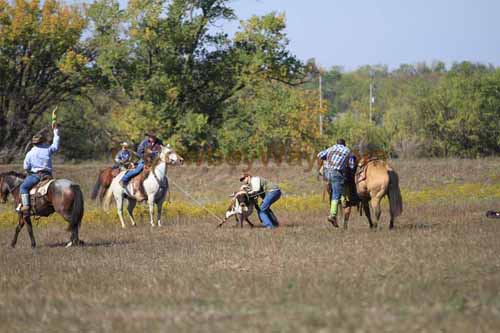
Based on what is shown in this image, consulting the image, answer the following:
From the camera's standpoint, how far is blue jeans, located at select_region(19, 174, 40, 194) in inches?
715

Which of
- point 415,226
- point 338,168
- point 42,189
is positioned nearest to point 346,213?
point 338,168

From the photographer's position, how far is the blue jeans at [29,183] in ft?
59.6

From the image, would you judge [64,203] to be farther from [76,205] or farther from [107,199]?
[107,199]

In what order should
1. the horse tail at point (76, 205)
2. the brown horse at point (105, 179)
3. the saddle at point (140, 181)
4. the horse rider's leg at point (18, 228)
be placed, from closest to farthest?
the horse tail at point (76, 205) → the horse rider's leg at point (18, 228) → the saddle at point (140, 181) → the brown horse at point (105, 179)

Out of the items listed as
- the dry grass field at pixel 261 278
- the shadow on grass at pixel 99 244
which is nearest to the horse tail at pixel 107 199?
the dry grass field at pixel 261 278

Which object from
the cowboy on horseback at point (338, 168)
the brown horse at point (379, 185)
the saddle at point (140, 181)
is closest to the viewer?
the brown horse at point (379, 185)

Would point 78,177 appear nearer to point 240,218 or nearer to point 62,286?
point 240,218

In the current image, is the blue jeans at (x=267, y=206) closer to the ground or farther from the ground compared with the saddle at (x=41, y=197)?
closer to the ground

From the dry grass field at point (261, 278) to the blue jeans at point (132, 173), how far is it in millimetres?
1689

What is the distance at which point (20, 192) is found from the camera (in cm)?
1834

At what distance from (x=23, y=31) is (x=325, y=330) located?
139 feet

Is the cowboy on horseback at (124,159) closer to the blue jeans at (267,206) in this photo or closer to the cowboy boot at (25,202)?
the blue jeans at (267,206)

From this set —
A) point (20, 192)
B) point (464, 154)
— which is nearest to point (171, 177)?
point (20, 192)

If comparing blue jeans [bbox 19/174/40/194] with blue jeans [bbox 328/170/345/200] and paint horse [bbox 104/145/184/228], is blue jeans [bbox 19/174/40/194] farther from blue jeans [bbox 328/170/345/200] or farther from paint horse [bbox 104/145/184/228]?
blue jeans [bbox 328/170/345/200]
